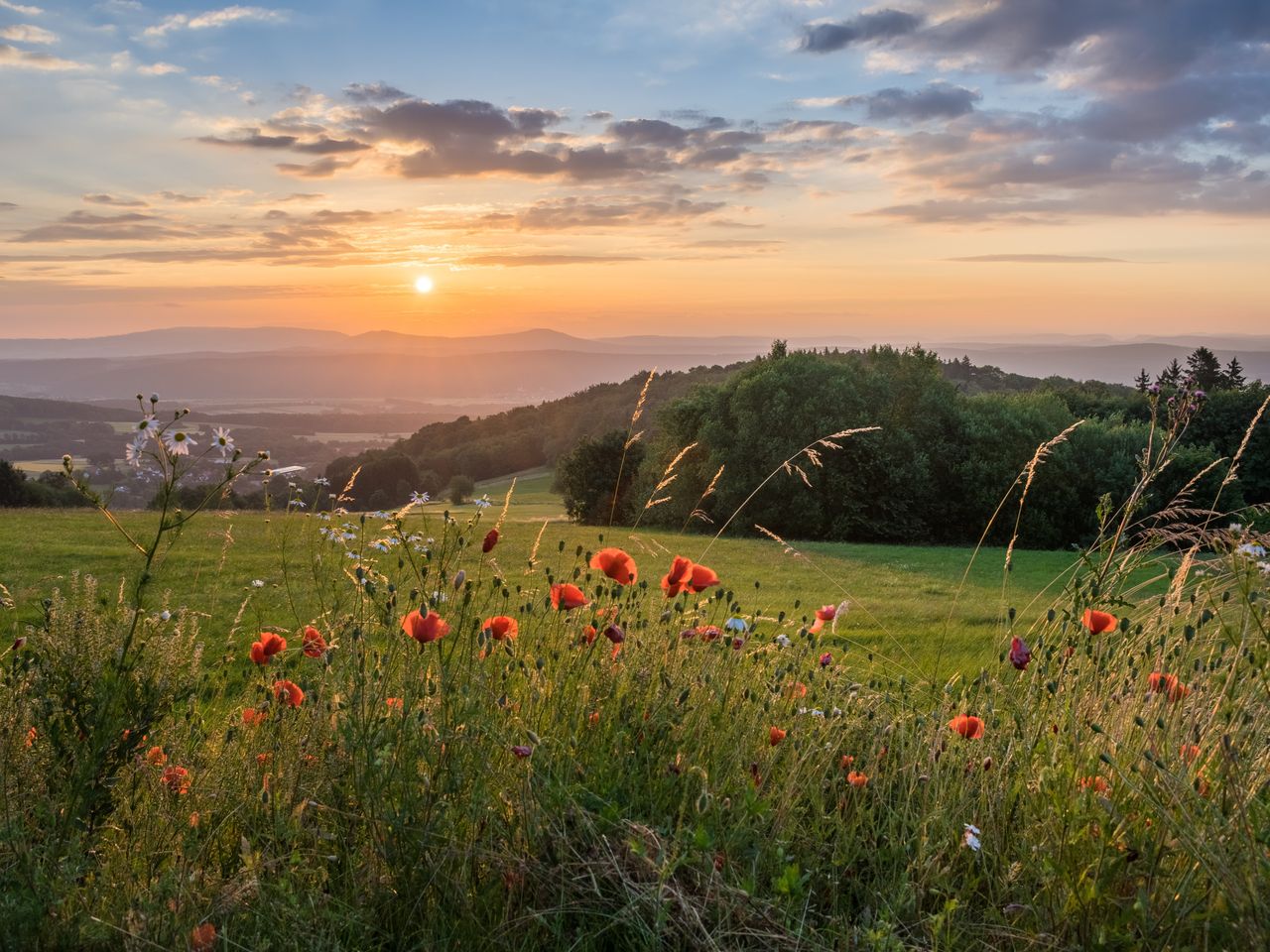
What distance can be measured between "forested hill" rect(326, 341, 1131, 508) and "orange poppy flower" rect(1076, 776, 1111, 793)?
40.2 meters

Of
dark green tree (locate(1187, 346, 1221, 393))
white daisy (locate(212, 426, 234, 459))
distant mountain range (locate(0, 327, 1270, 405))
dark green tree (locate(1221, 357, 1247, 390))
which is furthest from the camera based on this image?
distant mountain range (locate(0, 327, 1270, 405))

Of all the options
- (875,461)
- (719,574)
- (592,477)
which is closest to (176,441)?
(719,574)

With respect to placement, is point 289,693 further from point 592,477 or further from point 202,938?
point 592,477

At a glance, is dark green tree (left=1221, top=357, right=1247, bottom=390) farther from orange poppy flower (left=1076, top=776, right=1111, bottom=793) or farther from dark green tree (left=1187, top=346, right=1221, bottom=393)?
orange poppy flower (left=1076, top=776, right=1111, bottom=793)

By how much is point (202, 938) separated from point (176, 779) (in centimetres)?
91

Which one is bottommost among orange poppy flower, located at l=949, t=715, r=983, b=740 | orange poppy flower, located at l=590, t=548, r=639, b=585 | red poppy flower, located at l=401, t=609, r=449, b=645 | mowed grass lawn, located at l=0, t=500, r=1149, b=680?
mowed grass lawn, located at l=0, t=500, r=1149, b=680

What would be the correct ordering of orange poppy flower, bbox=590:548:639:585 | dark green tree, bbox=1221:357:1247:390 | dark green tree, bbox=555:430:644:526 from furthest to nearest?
dark green tree, bbox=1221:357:1247:390 < dark green tree, bbox=555:430:644:526 < orange poppy flower, bbox=590:548:639:585

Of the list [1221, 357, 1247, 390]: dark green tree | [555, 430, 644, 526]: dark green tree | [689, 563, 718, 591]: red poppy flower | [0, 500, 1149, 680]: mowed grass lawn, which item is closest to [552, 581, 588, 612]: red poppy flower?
[689, 563, 718, 591]: red poppy flower

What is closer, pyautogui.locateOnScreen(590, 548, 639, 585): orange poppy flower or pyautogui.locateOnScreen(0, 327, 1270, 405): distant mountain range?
pyautogui.locateOnScreen(590, 548, 639, 585): orange poppy flower

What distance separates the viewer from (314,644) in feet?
11.9

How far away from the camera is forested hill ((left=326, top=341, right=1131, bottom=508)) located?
46.5m

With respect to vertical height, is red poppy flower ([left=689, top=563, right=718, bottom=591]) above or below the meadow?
above

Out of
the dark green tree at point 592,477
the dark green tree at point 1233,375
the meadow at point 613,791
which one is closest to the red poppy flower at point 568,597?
the meadow at point 613,791

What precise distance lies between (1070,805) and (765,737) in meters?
1.33
